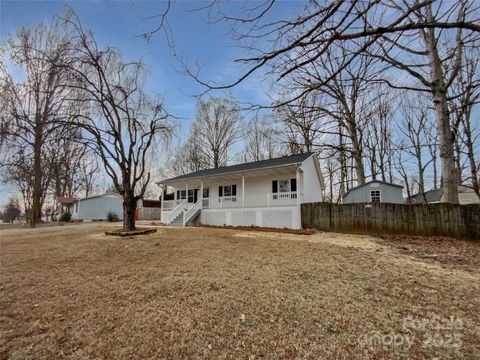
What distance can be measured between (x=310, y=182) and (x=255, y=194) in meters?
4.09

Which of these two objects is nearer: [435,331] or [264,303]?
[435,331]

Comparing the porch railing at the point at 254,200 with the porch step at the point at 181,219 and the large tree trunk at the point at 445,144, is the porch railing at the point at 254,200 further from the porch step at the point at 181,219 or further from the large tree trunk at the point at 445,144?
the large tree trunk at the point at 445,144

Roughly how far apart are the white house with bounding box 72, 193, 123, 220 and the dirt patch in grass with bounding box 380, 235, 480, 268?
102 feet

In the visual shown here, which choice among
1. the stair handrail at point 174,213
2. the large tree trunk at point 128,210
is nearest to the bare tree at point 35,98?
the large tree trunk at point 128,210

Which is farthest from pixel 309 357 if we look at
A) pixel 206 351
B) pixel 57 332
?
pixel 57 332

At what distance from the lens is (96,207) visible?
30.4 m

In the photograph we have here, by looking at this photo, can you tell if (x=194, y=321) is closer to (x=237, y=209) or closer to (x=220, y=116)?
(x=237, y=209)

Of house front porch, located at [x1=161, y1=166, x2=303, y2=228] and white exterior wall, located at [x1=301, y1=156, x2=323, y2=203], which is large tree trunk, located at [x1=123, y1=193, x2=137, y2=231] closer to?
house front porch, located at [x1=161, y1=166, x2=303, y2=228]

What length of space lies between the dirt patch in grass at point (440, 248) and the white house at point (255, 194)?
5.31 metres

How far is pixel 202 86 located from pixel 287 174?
44.4 feet

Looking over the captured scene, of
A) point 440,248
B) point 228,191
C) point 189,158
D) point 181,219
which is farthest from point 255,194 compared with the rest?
point 189,158

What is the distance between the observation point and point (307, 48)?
2.63 meters

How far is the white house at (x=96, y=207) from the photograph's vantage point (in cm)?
2988

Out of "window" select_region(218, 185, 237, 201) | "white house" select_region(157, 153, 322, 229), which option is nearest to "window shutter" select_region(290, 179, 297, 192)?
"white house" select_region(157, 153, 322, 229)
